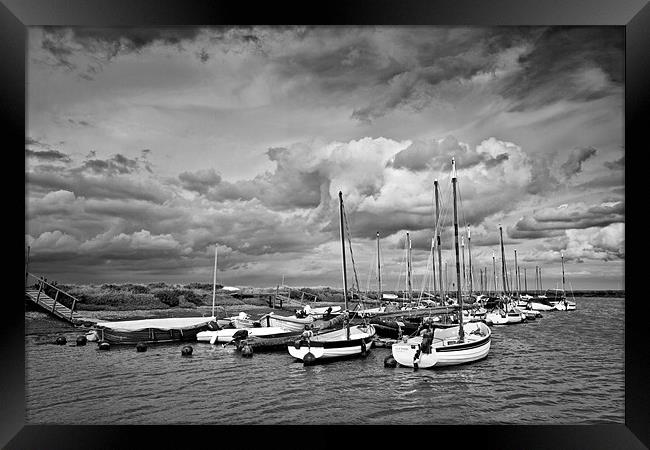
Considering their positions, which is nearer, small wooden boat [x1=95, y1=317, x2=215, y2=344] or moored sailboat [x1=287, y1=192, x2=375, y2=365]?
moored sailboat [x1=287, y1=192, x2=375, y2=365]

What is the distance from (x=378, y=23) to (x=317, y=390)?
4957mm

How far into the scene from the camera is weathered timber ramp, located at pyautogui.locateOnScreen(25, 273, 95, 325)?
7611 mm

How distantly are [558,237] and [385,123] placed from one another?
3.18 m

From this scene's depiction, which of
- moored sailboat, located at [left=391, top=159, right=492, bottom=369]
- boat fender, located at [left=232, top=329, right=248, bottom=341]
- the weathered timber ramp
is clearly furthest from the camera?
boat fender, located at [left=232, top=329, right=248, bottom=341]

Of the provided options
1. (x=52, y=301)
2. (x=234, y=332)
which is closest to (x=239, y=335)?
(x=234, y=332)

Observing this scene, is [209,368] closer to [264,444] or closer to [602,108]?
[264,444]

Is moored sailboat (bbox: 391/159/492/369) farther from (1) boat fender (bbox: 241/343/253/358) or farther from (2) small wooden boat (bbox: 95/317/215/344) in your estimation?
(2) small wooden boat (bbox: 95/317/215/344)

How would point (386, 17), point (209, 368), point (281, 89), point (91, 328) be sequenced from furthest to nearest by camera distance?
point (91, 328), point (209, 368), point (281, 89), point (386, 17)

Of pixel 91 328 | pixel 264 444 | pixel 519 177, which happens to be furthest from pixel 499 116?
pixel 91 328

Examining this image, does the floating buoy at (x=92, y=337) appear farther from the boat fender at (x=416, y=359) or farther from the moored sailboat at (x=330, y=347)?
the boat fender at (x=416, y=359)

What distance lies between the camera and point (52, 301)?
9258mm

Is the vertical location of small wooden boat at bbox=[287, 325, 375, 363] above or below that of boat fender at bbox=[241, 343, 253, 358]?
above

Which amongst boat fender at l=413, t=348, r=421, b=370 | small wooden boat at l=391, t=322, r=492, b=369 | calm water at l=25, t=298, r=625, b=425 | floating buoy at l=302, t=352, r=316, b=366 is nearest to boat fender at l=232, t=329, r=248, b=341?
calm water at l=25, t=298, r=625, b=425

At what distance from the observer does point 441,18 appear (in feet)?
15.7
